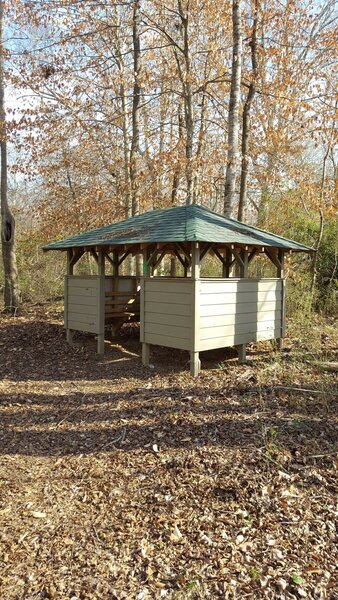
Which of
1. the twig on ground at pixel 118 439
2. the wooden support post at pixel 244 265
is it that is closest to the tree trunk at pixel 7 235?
the wooden support post at pixel 244 265

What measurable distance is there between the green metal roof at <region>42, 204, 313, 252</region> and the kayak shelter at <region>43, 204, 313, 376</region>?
0.01 m

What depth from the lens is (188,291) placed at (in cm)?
641

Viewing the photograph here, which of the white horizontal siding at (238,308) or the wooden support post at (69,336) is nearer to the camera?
the white horizontal siding at (238,308)

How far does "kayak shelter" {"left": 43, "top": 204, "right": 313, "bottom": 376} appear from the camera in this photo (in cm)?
647

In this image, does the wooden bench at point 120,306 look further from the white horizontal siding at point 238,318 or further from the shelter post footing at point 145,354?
the white horizontal siding at point 238,318

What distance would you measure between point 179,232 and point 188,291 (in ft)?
2.86

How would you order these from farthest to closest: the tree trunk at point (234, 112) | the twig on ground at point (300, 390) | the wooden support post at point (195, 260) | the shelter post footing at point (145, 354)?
the tree trunk at point (234, 112), the shelter post footing at point (145, 354), the wooden support post at point (195, 260), the twig on ground at point (300, 390)

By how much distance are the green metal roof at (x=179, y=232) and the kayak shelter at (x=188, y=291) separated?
1 centimetres

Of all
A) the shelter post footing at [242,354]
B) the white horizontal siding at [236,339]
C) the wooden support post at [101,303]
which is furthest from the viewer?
the wooden support post at [101,303]

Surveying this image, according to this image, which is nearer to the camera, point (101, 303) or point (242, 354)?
point (242, 354)

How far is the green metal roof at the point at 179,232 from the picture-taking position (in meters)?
6.46

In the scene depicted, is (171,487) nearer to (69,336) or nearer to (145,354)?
(145,354)

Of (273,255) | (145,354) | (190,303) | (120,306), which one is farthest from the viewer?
(120,306)

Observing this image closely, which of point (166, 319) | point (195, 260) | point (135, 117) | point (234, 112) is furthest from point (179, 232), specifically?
point (135, 117)
